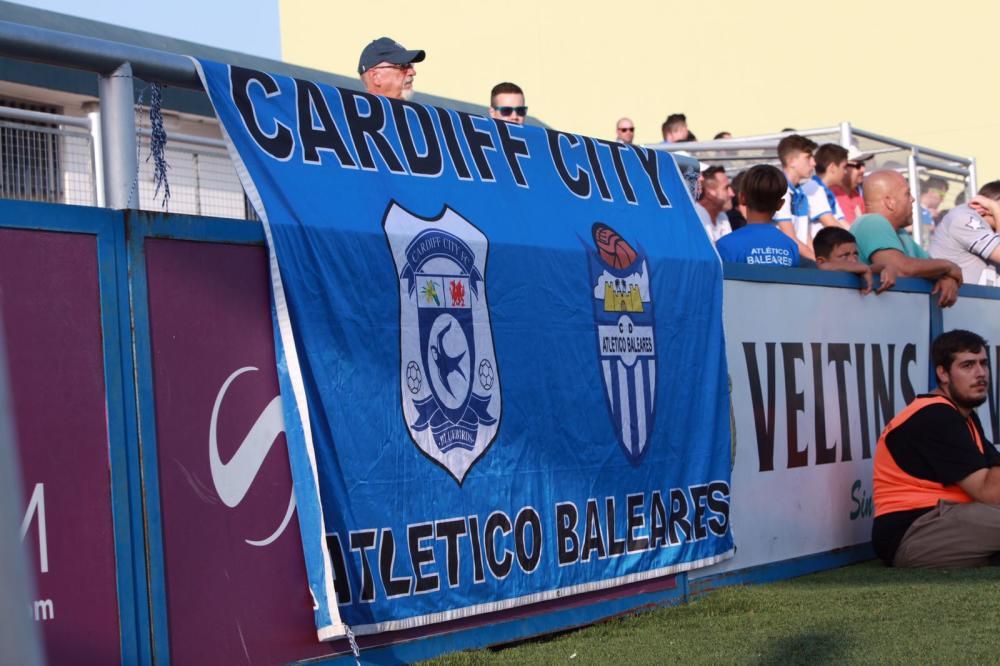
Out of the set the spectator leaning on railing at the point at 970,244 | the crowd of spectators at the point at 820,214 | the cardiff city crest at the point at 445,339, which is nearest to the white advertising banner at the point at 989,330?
the crowd of spectators at the point at 820,214

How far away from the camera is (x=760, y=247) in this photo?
6594 mm

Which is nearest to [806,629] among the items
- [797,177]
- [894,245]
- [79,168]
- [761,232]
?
[761,232]

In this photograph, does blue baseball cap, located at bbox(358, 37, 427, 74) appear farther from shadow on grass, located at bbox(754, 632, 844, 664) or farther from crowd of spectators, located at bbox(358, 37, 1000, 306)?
shadow on grass, located at bbox(754, 632, 844, 664)

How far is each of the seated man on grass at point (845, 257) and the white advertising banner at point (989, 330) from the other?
120 centimetres

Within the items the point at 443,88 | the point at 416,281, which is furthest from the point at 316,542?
the point at 443,88

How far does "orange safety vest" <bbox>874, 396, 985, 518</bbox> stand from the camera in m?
6.38

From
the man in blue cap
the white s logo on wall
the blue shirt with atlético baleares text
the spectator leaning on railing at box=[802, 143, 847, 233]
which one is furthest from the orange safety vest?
the white s logo on wall

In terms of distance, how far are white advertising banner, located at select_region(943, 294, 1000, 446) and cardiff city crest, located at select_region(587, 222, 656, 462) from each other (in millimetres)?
3731

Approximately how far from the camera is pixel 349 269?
13.6 feet

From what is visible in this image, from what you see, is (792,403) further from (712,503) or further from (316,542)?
(316,542)

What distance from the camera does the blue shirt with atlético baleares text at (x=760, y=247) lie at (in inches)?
259

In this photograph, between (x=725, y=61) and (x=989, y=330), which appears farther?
(x=725, y=61)

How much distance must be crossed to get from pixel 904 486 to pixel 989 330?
9.05ft

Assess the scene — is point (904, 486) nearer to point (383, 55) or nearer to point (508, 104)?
point (508, 104)
